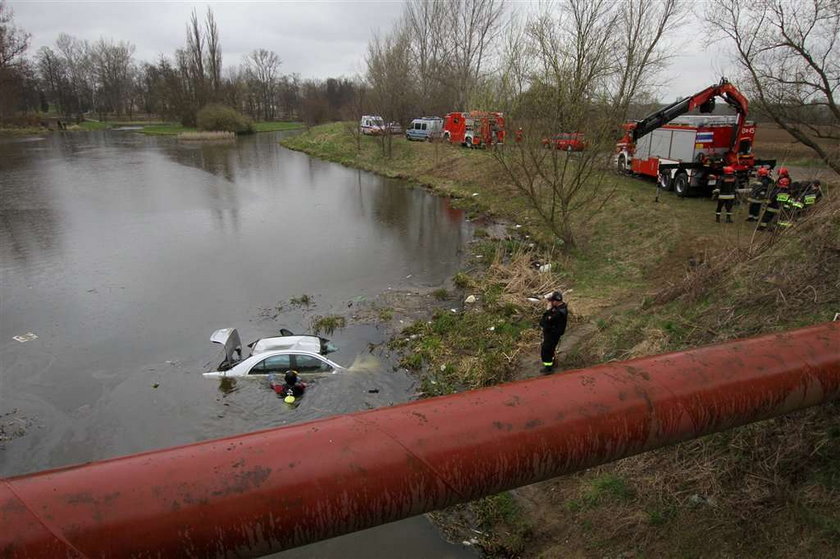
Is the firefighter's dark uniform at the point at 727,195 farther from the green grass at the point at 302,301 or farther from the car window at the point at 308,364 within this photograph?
the car window at the point at 308,364

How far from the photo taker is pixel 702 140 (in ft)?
56.9

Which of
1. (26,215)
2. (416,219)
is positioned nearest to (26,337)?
(26,215)

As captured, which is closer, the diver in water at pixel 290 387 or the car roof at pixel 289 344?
the diver in water at pixel 290 387

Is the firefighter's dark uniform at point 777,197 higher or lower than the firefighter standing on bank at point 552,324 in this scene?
higher

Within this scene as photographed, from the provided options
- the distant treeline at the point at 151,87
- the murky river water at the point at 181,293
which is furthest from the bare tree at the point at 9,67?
the murky river water at the point at 181,293

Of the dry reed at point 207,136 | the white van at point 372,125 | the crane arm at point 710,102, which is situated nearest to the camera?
the crane arm at point 710,102

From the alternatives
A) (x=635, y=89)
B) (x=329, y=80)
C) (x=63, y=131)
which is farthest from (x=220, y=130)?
(x=635, y=89)

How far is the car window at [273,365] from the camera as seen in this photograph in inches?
394

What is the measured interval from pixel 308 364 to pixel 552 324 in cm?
474

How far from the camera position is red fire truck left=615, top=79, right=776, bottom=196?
16672 mm

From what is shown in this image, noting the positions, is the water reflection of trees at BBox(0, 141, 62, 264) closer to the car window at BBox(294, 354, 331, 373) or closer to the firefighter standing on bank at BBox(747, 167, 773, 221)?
the car window at BBox(294, 354, 331, 373)

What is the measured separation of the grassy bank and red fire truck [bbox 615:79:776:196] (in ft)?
3.70

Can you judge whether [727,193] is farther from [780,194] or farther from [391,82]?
[391,82]

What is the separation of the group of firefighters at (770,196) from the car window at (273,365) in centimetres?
995
